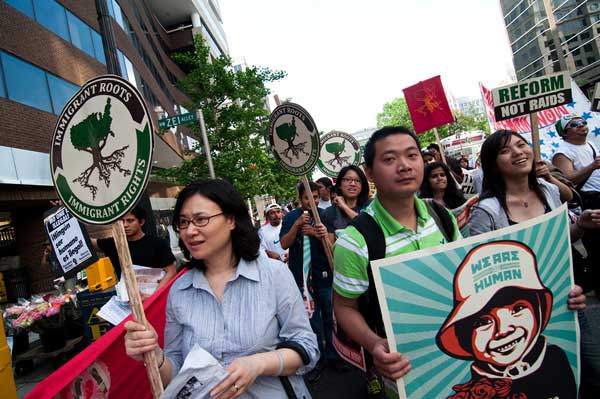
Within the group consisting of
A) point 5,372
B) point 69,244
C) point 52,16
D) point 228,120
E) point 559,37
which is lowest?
point 5,372

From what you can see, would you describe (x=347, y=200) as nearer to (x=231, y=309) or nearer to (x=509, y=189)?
(x=509, y=189)

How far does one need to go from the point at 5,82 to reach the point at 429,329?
1347 centimetres

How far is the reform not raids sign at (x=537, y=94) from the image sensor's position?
348 centimetres

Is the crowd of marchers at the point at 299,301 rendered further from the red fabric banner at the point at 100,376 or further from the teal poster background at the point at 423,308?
the red fabric banner at the point at 100,376

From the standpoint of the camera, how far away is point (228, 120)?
1652 centimetres

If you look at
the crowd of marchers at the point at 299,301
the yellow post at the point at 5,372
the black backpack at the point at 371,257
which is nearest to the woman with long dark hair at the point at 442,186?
the crowd of marchers at the point at 299,301

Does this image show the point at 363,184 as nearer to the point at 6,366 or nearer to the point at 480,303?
the point at 480,303

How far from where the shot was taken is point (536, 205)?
8.18 feet

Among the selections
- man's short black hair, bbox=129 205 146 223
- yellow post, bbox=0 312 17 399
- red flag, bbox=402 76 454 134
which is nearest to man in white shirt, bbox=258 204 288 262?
man's short black hair, bbox=129 205 146 223

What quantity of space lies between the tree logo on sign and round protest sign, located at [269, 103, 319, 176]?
2372 millimetres

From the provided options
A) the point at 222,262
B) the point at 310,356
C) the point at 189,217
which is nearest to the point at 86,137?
the point at 189,217

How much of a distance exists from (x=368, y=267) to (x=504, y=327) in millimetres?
588

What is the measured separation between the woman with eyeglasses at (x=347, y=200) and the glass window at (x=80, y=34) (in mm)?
15258

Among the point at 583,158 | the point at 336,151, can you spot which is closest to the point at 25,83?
the point at 336,151
